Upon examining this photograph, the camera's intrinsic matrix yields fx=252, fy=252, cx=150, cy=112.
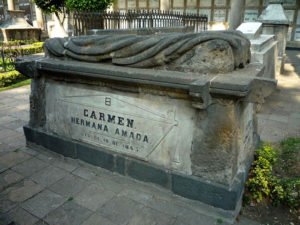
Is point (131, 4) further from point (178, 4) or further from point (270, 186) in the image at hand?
point (270, 186)

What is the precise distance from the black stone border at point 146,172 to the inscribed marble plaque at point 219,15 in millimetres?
16056

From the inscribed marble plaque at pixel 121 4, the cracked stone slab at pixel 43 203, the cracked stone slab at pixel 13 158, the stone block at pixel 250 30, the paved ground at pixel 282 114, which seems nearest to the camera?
the cracked stone slab at pixel 43 203

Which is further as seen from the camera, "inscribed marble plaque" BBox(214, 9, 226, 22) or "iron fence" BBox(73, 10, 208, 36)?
"inscribed marble plaque" BBox(214, 9, 226, 22)

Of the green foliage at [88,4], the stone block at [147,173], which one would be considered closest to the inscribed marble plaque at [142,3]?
the green foliage at [88,4]

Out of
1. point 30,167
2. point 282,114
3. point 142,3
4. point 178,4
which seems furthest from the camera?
point 142,3

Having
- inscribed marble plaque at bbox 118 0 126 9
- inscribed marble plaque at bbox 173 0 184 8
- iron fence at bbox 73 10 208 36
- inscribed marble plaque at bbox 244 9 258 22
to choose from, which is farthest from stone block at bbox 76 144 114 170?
inscribed marble plaque at bbox 118 0 126 9

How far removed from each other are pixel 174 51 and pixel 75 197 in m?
1.82

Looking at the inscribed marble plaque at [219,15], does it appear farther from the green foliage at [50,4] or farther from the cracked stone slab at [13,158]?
the cracked stone slab at [13,158]

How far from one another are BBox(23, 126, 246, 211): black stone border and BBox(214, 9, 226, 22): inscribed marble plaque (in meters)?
16.1

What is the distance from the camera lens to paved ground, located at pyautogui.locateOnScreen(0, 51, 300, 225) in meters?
2.38

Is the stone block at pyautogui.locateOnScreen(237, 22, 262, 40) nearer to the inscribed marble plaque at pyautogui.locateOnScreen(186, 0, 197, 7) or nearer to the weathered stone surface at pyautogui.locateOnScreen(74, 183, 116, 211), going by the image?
the weathered stone surface at pyautogui.locateOnScreen(74, 183, 116, 211)

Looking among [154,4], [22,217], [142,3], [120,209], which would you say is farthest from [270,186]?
[142,3]

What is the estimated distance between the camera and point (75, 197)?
2.67m

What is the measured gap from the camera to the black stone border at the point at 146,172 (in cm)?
236
